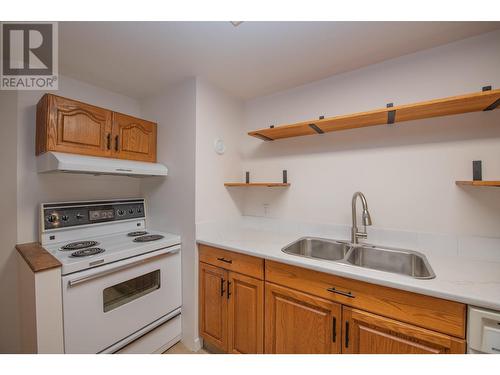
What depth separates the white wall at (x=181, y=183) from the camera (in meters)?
1.69

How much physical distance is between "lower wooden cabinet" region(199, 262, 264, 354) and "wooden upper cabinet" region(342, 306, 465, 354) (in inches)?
20.5

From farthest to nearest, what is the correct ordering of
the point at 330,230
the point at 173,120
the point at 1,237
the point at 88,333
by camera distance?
the point at 173,120, the point at 330,230, the point at 1,237, the point at 88,333

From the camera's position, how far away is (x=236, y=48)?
1.38 meters

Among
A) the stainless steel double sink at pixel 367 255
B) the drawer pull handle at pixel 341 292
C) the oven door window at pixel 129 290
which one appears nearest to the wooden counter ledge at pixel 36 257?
the oven door window at pixel 129 290

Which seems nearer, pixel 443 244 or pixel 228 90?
pixel 443 244

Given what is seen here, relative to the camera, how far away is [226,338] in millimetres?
1509

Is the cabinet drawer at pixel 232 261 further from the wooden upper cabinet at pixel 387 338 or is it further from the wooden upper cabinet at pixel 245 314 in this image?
the wooden upper cabinet at pixel 387 338

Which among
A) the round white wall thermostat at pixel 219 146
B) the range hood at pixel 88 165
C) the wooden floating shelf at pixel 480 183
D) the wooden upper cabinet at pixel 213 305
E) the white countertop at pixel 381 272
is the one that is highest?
the round white wall thermostat at pixel 219 146

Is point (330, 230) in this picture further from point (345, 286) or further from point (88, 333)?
point (88, 333)

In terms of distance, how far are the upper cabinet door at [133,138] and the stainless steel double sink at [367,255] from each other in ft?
4.71

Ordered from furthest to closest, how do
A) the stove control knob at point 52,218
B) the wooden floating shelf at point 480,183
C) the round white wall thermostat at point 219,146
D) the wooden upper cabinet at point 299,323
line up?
the round white wall thermostat at point 219,146 → the stove control knob at point 52,218 → the wooden upper cabinet at point 299,323 → the wooden floating shelf at point 480,183

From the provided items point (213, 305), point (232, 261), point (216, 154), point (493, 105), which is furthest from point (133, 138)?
point (493, 105)
